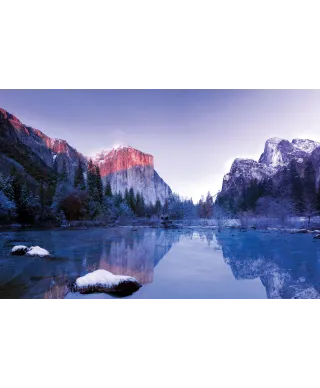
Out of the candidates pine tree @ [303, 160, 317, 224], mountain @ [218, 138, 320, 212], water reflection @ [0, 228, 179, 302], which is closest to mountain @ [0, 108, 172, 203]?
water reflection @ [0, 228, 179, 302]

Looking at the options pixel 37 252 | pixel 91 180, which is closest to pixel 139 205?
pixel 91 180

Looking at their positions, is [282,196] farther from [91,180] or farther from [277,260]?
A: [91,180]

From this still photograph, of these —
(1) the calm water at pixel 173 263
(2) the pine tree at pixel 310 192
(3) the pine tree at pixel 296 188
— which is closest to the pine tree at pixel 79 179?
(1) the calm water at pixel 173 263
